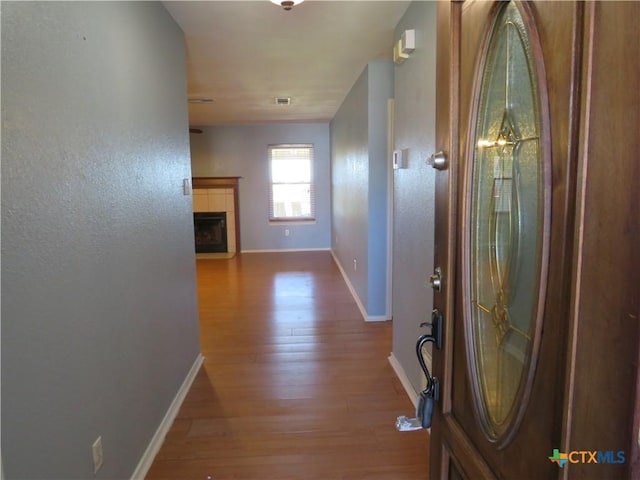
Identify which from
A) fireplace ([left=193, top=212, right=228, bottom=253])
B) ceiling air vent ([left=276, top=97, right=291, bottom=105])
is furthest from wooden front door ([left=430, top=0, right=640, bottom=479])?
fireplace ([left=193, top=212, right=228, bottom=253])

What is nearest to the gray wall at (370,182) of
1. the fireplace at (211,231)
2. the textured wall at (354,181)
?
the textured wall at (354,181)

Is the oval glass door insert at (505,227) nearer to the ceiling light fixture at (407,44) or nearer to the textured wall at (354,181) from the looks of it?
the ceiling light fixture at (407,44)

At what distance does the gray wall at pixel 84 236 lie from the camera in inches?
41.4

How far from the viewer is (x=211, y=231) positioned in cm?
771

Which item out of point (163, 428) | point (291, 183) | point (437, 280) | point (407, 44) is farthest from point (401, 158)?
point (291, 183)

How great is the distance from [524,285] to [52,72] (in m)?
1.39

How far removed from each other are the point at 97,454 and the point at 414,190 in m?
1.96

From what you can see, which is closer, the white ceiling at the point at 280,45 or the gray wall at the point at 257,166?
the white ceiling at the point at 280,45

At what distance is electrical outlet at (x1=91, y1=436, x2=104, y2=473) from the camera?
143cm

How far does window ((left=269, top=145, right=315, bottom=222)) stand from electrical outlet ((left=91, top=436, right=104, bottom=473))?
21.0 ft

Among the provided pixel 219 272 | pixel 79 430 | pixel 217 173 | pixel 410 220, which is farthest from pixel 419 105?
pixel 217 173

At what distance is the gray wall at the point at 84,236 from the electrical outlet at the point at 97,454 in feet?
0.10

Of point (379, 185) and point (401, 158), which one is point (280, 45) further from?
point (379, 185)

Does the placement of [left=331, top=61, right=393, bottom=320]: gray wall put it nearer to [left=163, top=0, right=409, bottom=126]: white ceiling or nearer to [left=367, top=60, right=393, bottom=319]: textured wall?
[left=367, top=60, right=393, bottom=319]: textured wall
